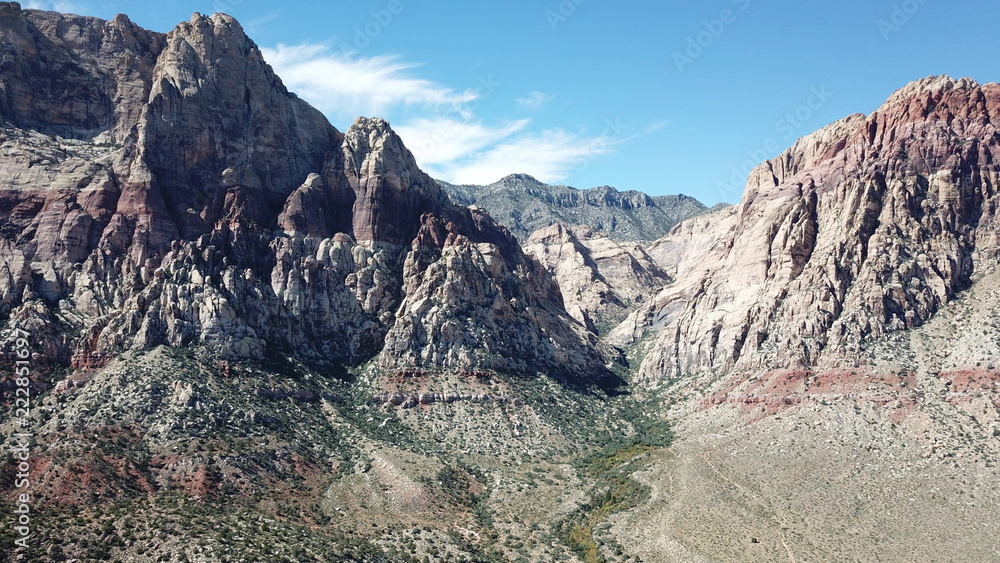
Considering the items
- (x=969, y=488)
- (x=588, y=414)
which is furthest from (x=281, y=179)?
(x=969, y=488)

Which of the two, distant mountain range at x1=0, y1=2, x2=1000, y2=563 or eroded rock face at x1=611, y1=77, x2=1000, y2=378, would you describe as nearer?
distant mountain range at x1=0, y1=2, x2=1000, y2=563

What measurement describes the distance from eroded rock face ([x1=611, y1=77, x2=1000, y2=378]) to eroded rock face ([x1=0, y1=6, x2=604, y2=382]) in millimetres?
34651

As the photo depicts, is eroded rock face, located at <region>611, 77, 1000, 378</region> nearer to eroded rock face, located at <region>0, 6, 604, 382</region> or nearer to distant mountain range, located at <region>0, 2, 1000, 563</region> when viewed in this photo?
distant mountain range, located at <region>0, 2, 1000, 563</region>

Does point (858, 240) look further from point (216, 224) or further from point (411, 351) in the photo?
point (216, 224)

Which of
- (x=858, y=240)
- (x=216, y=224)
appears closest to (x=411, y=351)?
(x=216, y=224)

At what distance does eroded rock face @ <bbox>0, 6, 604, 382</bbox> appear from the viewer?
119m

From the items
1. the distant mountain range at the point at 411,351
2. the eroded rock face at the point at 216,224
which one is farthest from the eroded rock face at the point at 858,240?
the eroded rock face at the point at 216,224

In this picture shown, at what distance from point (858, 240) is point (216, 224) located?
113058mm

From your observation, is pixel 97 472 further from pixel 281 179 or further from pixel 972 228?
pixel 972 228

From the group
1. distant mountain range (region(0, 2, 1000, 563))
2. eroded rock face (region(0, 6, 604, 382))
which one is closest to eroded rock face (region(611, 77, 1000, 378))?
distant mountain range (region(0, 2, 1000, 563))

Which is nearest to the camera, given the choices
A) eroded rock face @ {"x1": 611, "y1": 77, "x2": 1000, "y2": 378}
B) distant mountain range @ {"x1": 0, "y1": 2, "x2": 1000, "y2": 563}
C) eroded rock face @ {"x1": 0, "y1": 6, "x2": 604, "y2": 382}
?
distant mountain range @ {"x1": 0, "y1": 2, "x2": 1000, "y2": 563}

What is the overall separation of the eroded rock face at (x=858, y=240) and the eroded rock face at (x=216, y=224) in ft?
114

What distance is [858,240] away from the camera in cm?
13100

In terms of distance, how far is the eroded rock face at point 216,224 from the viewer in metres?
119
